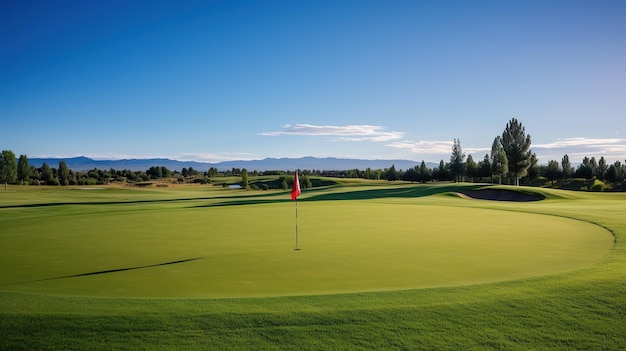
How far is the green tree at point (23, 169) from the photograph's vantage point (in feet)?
256

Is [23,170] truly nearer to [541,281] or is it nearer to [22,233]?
[22,233]

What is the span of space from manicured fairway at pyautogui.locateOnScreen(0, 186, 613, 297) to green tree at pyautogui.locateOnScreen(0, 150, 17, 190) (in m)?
61.3

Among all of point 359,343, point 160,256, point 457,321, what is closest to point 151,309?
point 359,343

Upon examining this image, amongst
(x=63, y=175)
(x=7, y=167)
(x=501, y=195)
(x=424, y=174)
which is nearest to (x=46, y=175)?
(x=63, y=175)

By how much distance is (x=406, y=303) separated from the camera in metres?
6.99

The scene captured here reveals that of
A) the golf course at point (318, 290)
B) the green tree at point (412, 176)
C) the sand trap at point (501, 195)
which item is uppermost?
the green tree at point (412, 176)

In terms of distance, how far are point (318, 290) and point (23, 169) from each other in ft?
287

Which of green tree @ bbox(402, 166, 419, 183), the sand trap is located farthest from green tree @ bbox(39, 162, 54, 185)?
green tree @ bbox(402, 166, 419, 183)

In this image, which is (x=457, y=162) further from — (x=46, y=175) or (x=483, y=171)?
(x=46, y=175)

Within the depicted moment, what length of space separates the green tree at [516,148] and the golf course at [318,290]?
193ft

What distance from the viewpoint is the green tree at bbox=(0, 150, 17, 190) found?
70125mm

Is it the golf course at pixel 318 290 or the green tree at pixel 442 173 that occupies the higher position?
the green tree at pixel 442 173

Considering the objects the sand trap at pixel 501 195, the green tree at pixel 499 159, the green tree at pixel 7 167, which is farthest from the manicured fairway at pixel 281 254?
the green tree at pixel 7 167

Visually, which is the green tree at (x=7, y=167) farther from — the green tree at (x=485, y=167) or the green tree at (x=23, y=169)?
the green tree at (x=485, y=167)
